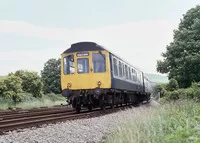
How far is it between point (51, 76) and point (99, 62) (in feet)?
127

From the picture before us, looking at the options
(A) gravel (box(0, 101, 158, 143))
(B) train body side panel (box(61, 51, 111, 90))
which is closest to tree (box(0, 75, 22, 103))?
(B) train body side panel (box(61, 51, 111, 90))

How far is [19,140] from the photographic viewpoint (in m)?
7.03

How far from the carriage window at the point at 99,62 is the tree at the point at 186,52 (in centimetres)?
1187

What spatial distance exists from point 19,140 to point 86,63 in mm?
8888

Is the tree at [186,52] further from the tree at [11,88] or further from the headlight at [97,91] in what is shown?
the headlight at [97,91]

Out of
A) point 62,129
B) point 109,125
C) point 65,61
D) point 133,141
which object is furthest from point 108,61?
point 133,141

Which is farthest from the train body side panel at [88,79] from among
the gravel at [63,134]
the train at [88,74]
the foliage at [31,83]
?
the foliage at [31,83]

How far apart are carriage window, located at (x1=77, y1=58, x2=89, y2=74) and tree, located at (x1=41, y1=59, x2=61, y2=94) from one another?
3551 cm

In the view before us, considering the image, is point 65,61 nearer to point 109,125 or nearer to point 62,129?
point 109,125

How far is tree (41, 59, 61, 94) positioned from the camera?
51625mm

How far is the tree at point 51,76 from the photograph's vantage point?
51.6 metres

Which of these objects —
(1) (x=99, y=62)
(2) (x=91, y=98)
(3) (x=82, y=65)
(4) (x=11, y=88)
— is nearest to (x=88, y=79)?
(3) (x=82, y=65)

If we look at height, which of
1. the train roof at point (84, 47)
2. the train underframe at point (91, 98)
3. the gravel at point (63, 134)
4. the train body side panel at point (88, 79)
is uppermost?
the train roof at point (84, 47)

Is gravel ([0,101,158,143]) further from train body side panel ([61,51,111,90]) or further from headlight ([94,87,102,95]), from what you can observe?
train body side panel ([61,51,111,90])
